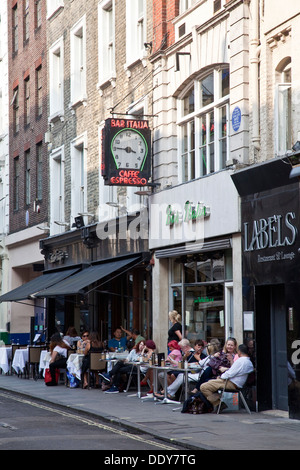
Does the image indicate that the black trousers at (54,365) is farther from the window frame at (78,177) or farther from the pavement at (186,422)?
the window frame at (78,177)

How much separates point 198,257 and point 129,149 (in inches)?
140

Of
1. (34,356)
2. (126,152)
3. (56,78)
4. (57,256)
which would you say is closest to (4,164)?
(56,78)

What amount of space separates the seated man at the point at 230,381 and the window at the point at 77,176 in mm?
12868

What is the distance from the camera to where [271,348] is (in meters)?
16.7

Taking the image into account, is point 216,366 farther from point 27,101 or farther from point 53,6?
point 27,101

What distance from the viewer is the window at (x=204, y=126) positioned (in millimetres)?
19141

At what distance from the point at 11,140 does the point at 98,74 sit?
1096cm

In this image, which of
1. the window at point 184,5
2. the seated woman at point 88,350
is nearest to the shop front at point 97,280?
the seated woman at point 88,350

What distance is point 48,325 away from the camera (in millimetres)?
31531

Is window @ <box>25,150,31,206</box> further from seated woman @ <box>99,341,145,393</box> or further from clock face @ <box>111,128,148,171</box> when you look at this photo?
seated woman @ <box>99,341,145,393</box>

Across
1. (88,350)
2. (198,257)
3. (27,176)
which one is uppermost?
(27,176)

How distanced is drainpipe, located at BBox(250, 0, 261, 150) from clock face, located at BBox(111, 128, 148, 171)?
5287 mm

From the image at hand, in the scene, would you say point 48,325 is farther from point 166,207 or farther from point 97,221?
point 166,207

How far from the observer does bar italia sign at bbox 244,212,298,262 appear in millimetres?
15422
